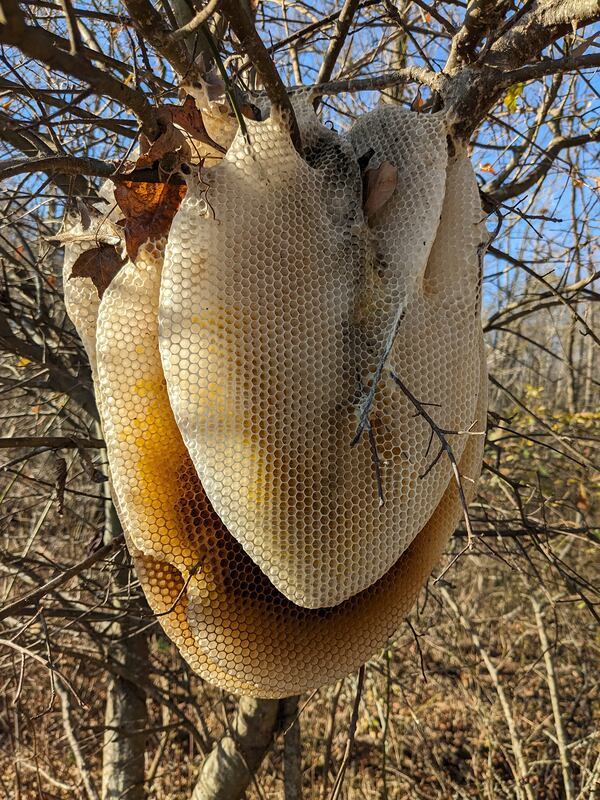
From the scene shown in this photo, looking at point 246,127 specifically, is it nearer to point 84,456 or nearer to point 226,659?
point 84,456

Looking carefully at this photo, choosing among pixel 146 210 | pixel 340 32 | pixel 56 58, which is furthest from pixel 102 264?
pixel 340 32

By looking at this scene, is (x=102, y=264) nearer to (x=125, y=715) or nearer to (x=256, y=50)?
(x=256, y=50)

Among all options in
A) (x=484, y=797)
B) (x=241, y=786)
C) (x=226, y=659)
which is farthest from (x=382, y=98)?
(x=484, y=797)

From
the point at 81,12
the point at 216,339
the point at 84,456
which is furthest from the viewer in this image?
the point at 81,12

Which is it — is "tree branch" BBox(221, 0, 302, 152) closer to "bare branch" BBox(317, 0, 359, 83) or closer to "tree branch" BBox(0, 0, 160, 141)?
"tree branch" BBox(0, 0, 160, 141)

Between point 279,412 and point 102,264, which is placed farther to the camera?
point 102,264
